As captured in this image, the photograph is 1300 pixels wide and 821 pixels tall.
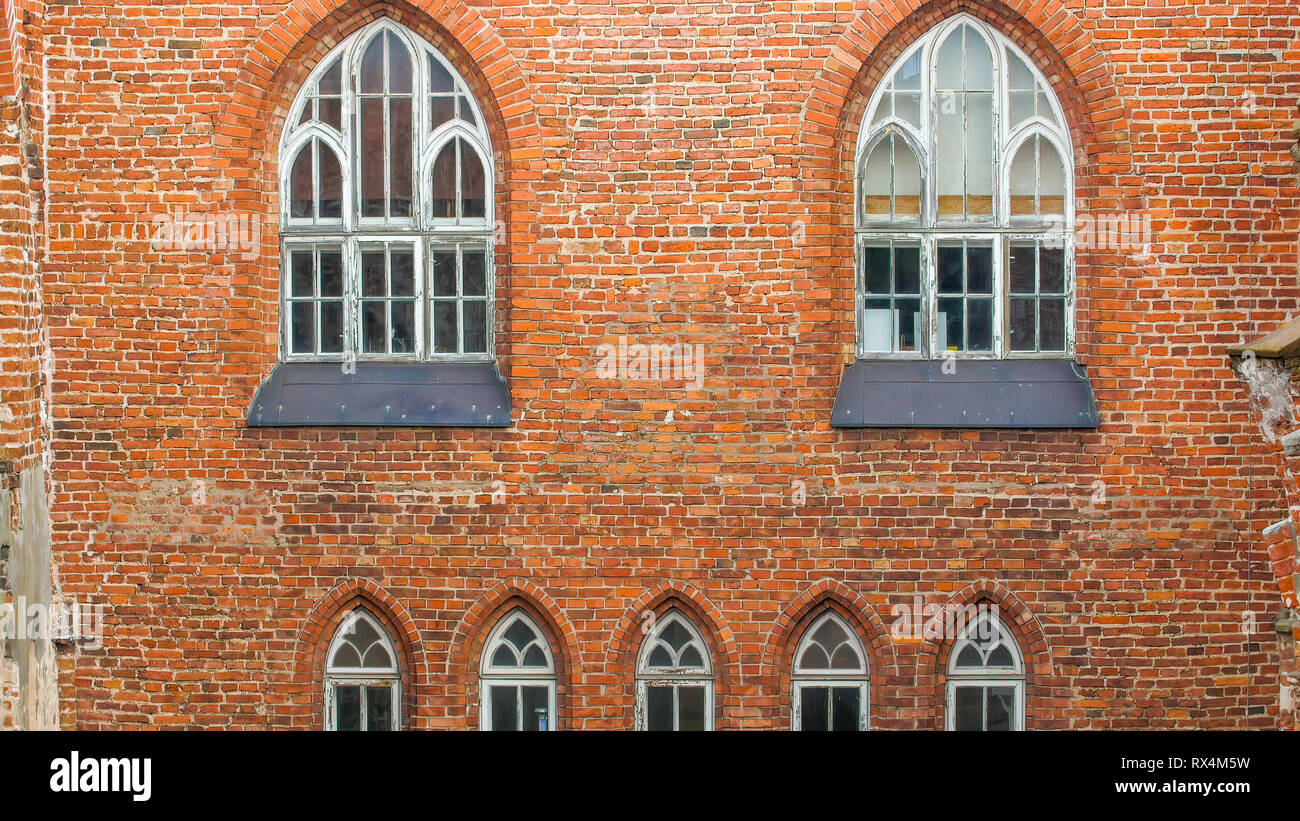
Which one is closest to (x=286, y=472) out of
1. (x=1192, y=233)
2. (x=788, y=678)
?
(x=788, y=678)

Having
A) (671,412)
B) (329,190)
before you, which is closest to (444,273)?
(329,190)

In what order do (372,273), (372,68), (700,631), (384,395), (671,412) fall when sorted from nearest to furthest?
(671,412) < (700,631) < (384,395) < (372,68) < (372,273)

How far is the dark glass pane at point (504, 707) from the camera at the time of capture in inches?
320

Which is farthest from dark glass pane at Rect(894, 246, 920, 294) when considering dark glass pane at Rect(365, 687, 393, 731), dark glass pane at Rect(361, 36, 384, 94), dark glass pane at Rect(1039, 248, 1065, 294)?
dark glass pane at Rect(365, 687, 393, 731)

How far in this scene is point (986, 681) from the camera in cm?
801

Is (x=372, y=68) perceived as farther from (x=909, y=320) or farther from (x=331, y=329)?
Result: (x=909, y=320)

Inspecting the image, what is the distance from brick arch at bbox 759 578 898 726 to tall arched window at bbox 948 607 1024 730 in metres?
0.45

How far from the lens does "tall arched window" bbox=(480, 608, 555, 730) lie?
8.10 metres

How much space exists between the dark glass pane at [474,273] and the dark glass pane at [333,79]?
53.1 inches

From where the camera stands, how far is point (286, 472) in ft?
26.2

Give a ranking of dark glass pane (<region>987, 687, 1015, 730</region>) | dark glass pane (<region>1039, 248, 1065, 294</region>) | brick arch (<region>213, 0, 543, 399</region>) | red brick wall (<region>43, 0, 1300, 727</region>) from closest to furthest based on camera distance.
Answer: red brick wall (<region>43, 0, 1300, 727</region>) < brick arch (<region>213, 0, 543, 399</region>) < dark glass pane (<region>987, 687, 1015, 730</region>) < dark glass pane (<region>1039, 248, 1065, 294</region>)

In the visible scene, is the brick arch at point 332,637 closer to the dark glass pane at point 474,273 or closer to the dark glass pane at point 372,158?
the dark glass pane at point 474,273

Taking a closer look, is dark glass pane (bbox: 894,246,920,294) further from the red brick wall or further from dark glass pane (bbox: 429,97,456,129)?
dark glass pane (bbox: 429,97,456,129)

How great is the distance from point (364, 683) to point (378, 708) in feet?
0.61
